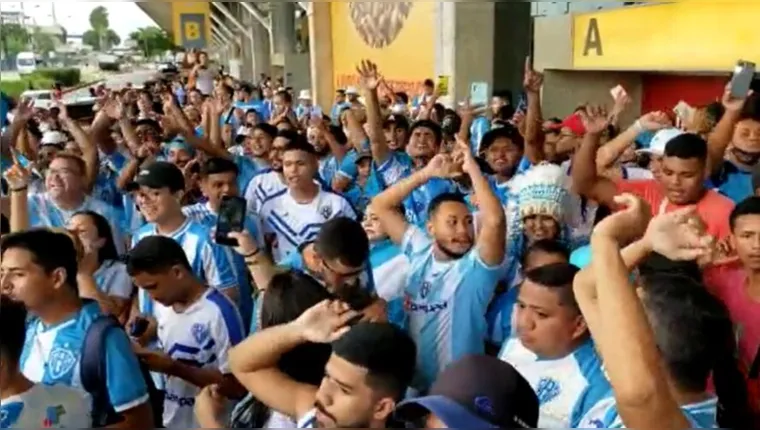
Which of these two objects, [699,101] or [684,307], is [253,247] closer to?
[684,307]

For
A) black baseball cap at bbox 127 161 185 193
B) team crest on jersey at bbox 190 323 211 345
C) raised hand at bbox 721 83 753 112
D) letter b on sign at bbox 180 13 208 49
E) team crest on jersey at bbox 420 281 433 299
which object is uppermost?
letter b on sign at bbox 180 13 208 49

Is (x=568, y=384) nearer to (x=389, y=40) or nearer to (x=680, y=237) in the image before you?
(x=680, y=237)

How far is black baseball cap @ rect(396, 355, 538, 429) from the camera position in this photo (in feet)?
6.01

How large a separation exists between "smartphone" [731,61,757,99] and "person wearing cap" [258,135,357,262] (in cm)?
217

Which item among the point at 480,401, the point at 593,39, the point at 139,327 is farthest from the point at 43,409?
the point at 593,39

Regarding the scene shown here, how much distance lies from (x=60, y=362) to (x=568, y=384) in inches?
61.1

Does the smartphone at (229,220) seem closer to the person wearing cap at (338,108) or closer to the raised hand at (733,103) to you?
the raised hand at (733,103)

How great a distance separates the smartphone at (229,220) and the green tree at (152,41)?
4301 centimetres

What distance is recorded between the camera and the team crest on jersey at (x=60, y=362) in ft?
8.75

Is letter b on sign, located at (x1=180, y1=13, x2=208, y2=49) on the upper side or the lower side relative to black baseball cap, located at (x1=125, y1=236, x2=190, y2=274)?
upper

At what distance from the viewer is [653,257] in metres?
2.95

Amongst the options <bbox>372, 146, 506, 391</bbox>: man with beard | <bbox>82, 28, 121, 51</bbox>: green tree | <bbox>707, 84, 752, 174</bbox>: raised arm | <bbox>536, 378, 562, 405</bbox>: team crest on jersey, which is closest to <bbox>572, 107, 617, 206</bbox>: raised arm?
<bbox>707, 84, 752, 174</bbox>: raised arm

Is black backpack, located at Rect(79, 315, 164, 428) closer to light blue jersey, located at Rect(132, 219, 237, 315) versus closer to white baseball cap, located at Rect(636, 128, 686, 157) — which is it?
light blue jersey, located at Rect(132, 219, 237, 315)

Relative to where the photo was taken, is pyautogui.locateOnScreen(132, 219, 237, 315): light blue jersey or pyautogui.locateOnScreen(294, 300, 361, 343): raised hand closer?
pyautogui.locateOnScreen(294, 300, 361, 343): raised hand
